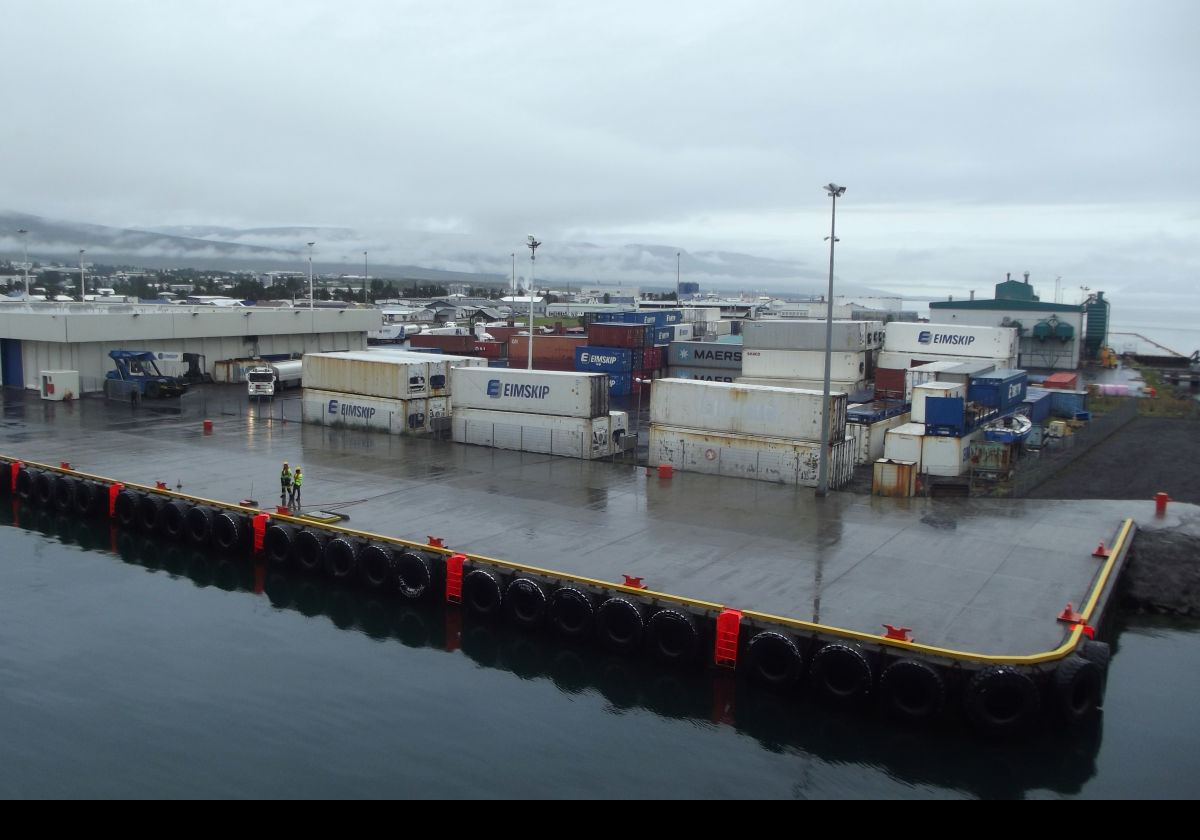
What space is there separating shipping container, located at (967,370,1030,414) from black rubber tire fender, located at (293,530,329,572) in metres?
22.0

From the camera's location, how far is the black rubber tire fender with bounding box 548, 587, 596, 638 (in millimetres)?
18453

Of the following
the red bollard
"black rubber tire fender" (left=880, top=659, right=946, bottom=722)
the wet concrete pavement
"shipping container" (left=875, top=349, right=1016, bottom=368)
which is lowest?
"black rubber tire fender" (left=880, top=659, right=946, bottom=722)

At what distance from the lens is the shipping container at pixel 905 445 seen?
29297mm

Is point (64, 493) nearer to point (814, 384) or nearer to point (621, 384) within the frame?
point (621, 384)

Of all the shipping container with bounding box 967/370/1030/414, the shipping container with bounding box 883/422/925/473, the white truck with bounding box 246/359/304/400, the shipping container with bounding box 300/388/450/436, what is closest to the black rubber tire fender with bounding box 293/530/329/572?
the shipping container with bounding box 300/388/450/436

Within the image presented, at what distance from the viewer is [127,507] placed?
26562 millimetres

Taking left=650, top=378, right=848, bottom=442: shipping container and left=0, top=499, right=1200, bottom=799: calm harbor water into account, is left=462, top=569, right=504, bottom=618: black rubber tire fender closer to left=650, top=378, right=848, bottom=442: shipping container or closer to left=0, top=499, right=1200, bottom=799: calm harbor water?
left=0, top=499, right=1200, bottom=799: calm harbor water

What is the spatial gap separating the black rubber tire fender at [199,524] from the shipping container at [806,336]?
25256 millimetres

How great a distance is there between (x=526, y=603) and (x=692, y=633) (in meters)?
Answer: 3.66

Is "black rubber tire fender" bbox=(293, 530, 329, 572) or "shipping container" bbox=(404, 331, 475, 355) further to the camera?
"shipping container" bbox=(404, 331, 475, 355)

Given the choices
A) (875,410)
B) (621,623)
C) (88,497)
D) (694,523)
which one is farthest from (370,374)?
(621,623)

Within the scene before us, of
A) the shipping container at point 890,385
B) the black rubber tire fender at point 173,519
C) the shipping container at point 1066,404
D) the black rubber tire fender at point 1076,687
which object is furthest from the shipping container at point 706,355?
the black rubber tire fender at point 1076,687
